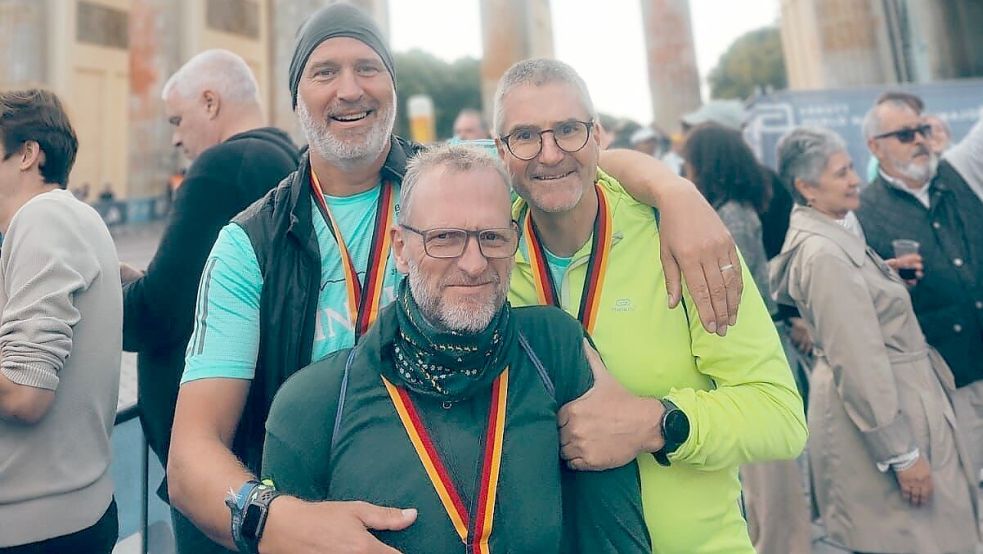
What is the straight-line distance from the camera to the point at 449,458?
4.95 ft

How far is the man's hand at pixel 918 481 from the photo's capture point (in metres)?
2.93

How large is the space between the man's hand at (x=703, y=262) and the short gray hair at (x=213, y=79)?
77.7 inches

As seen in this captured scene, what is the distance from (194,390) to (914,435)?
2783mm

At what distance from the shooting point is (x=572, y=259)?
1.89 metres

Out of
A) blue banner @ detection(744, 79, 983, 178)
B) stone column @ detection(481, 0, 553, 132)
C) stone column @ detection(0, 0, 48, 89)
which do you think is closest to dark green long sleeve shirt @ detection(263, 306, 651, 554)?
blue banner @ detection(744, 79, 983, 178)

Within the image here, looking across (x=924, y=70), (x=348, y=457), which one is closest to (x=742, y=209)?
(x=348, y=457)

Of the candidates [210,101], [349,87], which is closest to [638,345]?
[349,87]

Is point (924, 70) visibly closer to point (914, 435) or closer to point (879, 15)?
point (879, 15)

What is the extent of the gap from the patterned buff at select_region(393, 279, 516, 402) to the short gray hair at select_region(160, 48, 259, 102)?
187 cm

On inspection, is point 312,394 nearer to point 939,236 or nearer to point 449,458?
point 449,458

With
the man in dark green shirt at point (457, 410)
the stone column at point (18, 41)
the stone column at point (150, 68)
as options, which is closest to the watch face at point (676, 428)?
the man in dark green shirt at point (457, 410)

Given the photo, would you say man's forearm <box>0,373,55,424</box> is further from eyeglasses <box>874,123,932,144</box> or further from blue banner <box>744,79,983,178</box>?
blue banner <box>744,79,983,178</box>

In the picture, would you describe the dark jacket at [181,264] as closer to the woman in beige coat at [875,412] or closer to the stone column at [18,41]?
the woman in beige coat at [875,412]

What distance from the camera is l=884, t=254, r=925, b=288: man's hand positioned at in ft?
10.9
